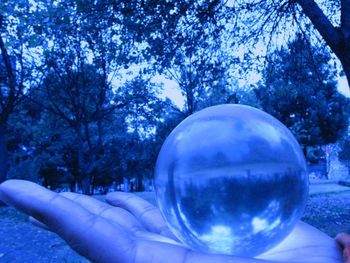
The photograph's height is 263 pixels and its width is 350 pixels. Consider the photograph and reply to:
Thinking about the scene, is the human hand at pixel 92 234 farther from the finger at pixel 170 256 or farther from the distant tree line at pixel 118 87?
the distant tree line at pixel 118 87

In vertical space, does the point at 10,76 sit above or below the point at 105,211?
above

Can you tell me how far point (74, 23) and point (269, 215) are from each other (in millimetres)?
8659

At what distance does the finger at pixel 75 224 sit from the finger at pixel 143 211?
0.96 m

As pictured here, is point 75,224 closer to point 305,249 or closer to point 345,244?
point 305,249

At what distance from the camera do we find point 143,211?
9.44 ft

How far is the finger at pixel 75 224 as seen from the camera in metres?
1.62

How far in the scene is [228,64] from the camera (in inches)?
459

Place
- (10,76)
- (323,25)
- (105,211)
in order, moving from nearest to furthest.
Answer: (105,211), (323,25), (10,76)

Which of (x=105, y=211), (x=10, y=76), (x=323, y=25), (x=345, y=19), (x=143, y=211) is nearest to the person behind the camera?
(x=105, y=211)

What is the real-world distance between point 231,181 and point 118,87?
58.1 ft

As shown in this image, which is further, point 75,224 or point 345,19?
point 345,19

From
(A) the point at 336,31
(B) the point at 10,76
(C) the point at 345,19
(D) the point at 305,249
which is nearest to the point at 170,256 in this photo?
(D) the point at 305,249

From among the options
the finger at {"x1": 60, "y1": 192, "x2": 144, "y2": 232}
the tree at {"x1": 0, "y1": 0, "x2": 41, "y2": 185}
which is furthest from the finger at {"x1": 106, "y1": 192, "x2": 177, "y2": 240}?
the tree at {"x1": 0, "y1": 0, "x2": 41, "y2": 185}

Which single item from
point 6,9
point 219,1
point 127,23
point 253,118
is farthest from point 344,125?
point 253,118
